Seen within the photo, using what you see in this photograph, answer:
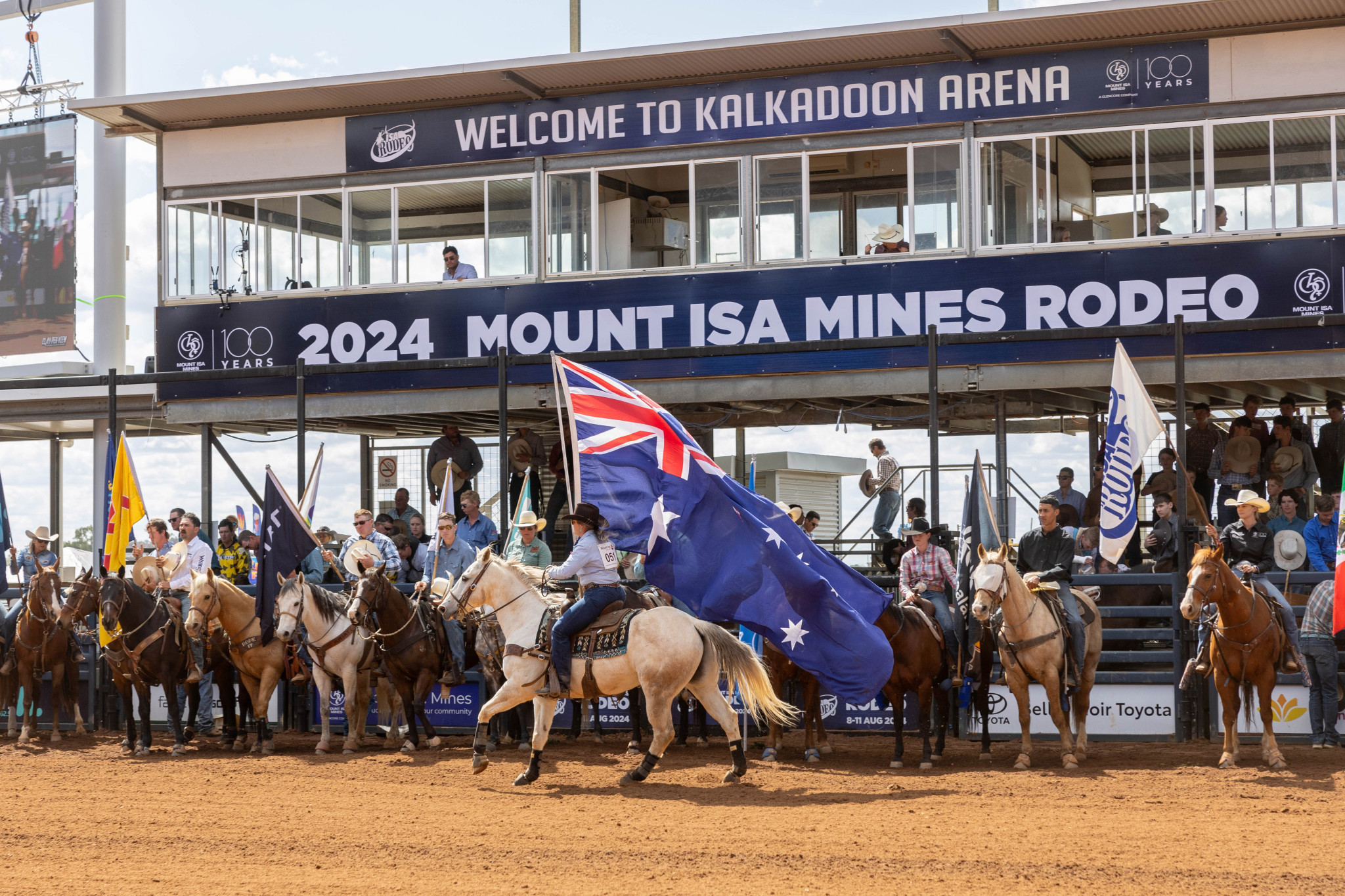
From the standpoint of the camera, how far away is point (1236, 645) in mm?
13305

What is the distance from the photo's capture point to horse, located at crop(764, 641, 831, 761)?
583 inches

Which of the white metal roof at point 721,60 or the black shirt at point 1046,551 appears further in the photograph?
the white metal roof at point 721,60

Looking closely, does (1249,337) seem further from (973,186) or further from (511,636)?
(511,636)

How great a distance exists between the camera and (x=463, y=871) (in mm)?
9609

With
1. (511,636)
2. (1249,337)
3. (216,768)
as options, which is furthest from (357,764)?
(1249,337)

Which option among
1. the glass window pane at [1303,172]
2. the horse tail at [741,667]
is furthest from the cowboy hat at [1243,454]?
the horse tail at [741,667]

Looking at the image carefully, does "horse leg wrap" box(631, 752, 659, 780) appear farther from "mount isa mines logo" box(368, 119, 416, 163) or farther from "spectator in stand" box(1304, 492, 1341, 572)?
"mount isa mines logo" box(368, 119, 416, 163)

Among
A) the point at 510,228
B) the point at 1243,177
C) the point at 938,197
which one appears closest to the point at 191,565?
the point at 510,228

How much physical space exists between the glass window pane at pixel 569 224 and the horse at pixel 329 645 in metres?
7.78

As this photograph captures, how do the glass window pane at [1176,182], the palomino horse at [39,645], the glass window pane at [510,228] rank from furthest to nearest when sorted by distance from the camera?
the glass window pane at [510,228] < the glass window pane at [1176,182] < the palomino horse at [39,645]

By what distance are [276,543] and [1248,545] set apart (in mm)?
10712

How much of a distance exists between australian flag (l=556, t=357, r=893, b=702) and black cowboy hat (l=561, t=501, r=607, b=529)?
0.74 ft

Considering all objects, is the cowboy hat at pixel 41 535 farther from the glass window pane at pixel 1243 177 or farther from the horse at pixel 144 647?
the glass window pane at pixel 1243 177

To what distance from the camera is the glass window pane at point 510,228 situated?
22219 millimetres
